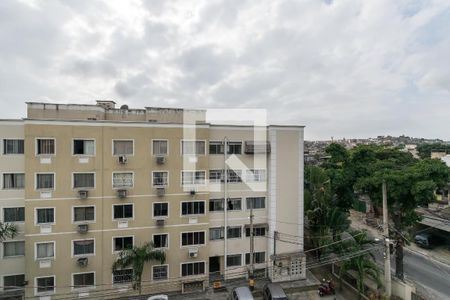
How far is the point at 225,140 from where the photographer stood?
17.4 metres

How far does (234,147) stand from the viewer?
17.6m

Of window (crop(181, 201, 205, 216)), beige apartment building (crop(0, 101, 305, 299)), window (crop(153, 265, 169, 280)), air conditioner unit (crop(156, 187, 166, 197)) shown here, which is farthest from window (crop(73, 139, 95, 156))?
window (crop(153, 265, 169, 280))

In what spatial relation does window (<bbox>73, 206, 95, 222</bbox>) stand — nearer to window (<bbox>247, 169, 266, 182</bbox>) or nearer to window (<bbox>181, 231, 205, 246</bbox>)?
window (<bbox>181, 231, 205, 246</bbox>)

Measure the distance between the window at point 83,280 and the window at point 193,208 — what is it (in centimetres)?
623

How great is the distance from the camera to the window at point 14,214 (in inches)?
565

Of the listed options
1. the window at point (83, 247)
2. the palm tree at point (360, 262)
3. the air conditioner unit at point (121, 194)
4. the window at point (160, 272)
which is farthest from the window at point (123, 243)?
the palm tree at point (360, 262)

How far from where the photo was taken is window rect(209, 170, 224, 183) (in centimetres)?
1736

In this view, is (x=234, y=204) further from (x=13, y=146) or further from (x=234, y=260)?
(x=13, y=146)

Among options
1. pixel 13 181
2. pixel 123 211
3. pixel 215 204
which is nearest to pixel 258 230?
pixel 215 204

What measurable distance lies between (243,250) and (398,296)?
361 inches

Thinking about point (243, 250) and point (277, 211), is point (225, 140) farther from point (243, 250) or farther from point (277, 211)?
point (243, 250)

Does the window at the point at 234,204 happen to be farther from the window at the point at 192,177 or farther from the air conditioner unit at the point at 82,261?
the air conditioner unit at the point at 82,261

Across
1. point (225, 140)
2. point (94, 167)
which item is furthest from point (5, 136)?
point (225, 140)

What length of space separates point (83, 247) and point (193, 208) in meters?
6.59
